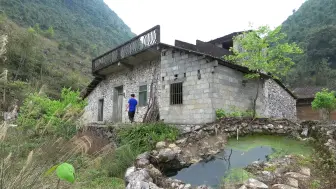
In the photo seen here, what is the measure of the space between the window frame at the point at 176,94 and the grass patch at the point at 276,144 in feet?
8.98

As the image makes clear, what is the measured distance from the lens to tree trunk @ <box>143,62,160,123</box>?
9.96 metres

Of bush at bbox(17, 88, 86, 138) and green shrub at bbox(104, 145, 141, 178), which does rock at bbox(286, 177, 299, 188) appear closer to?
green shrub at bbox(104, 145, 141, 178)

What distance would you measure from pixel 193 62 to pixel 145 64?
3449mm

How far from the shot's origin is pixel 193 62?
8914mm

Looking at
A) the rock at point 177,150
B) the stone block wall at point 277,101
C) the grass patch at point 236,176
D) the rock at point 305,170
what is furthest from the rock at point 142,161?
the stone block wall at point 277,101

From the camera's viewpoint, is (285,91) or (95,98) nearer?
(285,91)

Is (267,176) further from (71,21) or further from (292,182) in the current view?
(71,21)

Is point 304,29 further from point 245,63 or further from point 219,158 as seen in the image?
point 219,158

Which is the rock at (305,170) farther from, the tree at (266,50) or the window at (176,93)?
the window at (176,93)

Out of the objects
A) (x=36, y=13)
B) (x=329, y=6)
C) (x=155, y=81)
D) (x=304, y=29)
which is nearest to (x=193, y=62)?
(x=155, y=81)

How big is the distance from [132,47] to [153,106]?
3.10 m

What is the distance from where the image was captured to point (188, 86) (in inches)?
352

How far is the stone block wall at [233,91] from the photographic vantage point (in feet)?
27.7

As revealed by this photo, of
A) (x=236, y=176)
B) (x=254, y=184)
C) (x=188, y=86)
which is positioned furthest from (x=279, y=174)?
(x=188, y=86)
